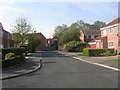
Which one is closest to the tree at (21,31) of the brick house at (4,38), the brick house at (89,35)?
the brick house at (4,38)

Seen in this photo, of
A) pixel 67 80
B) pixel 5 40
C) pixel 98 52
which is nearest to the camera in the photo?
pixel 67 80

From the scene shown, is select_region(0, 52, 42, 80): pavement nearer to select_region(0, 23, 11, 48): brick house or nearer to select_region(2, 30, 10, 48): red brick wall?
select_region(0, 23, 11, 48): brick house

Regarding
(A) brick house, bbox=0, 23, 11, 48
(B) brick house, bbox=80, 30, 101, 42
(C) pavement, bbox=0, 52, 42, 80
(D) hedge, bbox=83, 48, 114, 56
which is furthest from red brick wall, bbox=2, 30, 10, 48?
(C) pavement, bbox=0, 52, 42, 80

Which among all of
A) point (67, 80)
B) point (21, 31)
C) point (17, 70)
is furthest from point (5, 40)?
point (67, 80)

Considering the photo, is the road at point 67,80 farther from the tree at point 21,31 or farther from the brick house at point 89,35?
the brick house at point 89,35

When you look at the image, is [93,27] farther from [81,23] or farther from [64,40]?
[64,40]

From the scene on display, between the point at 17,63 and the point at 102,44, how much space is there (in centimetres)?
2265

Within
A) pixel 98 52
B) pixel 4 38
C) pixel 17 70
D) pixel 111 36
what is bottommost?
pixel 17 70

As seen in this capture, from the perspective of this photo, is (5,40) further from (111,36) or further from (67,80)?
(67,80)

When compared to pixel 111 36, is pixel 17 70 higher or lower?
lower

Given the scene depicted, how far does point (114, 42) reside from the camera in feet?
104

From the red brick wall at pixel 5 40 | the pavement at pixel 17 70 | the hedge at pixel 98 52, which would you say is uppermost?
the red brick wall at pixel 5 40

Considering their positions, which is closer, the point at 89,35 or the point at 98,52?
the point at 98,52

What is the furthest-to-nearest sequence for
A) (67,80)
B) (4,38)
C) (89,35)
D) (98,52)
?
1. (89,35)
2. (4,38)
3. (98,52)
4. (67,80)
